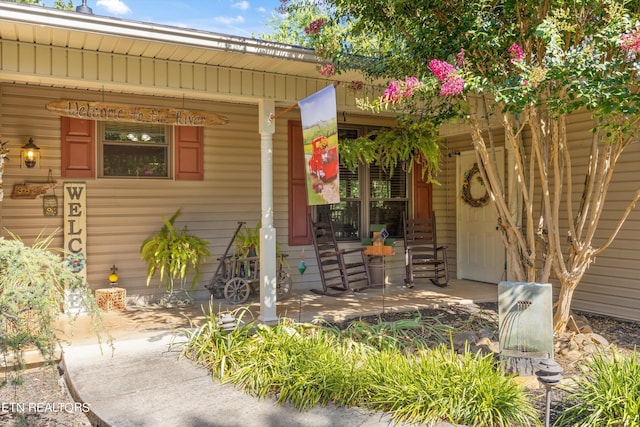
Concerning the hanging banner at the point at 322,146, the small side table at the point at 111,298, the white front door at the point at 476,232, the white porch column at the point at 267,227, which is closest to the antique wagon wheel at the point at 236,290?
the white porch column at the point at 267,227

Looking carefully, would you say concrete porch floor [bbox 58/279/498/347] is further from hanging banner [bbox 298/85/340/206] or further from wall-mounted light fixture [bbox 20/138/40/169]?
wall-mounted light fixture [bbox 20/138/40/169]

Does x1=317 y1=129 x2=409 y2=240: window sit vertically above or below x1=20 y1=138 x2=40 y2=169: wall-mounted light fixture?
below

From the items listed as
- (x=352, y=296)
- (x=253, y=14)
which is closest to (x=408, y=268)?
(x=352, y=296)

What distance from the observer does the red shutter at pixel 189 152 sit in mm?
6078

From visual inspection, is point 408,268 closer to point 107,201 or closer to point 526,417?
point 107,201

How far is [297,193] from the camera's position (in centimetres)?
675

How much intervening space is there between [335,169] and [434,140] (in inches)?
130

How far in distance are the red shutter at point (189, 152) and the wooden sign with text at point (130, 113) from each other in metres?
0.34

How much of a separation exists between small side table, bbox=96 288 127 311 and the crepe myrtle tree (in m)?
3.29

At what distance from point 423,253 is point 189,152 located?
3677mm

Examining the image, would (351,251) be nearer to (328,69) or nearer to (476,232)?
(476,232)

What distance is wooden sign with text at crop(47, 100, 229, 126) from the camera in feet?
16.5

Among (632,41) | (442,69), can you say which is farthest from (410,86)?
(632,41)

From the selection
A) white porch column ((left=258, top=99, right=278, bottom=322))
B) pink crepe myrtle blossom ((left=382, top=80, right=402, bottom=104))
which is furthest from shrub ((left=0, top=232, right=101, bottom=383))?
pink crepe myrtle blossom ((left=382, top=80, right=402, bottom=104))
